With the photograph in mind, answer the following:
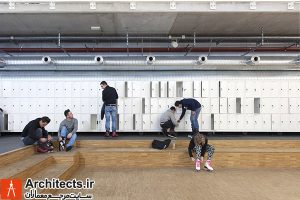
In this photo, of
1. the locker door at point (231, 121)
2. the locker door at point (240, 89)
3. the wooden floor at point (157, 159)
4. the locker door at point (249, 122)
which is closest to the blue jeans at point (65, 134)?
the wooden floor at point (157, 159)

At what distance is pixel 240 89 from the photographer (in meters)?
9.82

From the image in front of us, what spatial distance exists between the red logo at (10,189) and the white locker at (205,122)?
640 cm

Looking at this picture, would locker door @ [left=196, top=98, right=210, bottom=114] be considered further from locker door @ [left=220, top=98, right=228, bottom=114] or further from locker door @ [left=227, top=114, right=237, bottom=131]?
locker door @ [left=227, top=114, right=237, bottom=131]

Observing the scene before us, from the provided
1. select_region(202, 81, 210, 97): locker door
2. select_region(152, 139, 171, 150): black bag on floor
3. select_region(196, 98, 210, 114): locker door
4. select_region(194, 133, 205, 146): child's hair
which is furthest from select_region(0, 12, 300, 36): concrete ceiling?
select_region(152, 139, 171, 150): black bag on floor

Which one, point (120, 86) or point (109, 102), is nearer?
point (109, 102)

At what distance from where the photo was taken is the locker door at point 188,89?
9789mm

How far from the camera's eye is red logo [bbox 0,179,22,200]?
13.1 feet

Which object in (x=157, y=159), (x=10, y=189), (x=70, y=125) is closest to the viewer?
(x=10, y=189)

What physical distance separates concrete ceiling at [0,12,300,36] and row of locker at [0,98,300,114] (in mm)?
2069

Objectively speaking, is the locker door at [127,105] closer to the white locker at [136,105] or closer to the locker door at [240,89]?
the white locker at [136,105]

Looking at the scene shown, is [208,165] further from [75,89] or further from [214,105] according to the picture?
[75,89]

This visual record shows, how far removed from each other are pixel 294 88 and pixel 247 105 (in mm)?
1633

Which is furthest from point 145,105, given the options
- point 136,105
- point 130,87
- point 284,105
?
point 284,105

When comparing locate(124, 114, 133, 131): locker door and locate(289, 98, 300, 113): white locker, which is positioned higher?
locate(289, 98, 300, 113): white locker
